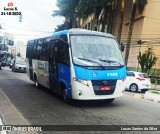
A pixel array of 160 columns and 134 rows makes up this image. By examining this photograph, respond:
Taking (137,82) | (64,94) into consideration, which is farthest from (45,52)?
(137,82)

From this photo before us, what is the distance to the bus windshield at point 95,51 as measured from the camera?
38.9 feet

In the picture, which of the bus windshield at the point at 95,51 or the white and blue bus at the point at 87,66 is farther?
the bus windshield at the point at 95,51

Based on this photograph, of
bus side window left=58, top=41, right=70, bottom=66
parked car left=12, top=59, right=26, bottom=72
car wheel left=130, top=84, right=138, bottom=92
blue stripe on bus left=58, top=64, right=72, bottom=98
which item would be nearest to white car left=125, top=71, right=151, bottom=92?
car wheel left=130, top=84, right=138, bottom=92

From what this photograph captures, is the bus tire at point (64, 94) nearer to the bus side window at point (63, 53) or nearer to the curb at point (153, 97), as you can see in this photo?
the bus side window at point (63, 53)

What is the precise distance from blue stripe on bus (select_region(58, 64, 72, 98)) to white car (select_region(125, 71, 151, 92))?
482 inches

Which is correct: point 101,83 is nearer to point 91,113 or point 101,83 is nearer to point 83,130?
point 91,113

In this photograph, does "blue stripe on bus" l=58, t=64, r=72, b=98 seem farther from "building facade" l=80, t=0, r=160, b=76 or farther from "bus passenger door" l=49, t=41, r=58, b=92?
"building facade" l=80, t=0, r=160, b=76

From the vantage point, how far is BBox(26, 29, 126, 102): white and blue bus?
11508 millimetres

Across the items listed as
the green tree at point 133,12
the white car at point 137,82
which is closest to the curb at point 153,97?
the white car at point 137,82

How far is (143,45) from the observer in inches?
1608

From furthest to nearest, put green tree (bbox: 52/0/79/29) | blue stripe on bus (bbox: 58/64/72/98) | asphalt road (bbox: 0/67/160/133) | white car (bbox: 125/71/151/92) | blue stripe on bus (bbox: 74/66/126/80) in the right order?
1. green tree (bbox: 52/0/79/29)
2. white car (bbox: 125/71/151/92)
3. blue stripe on bus (bbox: 58/64/72/98)
4. blue stripe on bus (bbox: 74/66/126/80)
5. asphalt road (bbox: 0/67/160/133)

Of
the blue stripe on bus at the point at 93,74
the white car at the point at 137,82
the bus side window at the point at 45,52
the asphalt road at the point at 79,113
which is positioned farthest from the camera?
the white car at the point at 137,82

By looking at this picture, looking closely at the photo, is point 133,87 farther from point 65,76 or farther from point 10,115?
point 10,115

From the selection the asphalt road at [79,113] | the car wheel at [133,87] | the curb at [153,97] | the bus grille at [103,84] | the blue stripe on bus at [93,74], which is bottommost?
the car wheel at [133,87]
